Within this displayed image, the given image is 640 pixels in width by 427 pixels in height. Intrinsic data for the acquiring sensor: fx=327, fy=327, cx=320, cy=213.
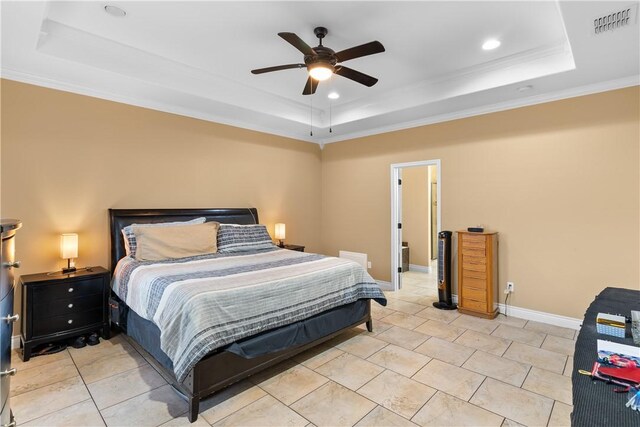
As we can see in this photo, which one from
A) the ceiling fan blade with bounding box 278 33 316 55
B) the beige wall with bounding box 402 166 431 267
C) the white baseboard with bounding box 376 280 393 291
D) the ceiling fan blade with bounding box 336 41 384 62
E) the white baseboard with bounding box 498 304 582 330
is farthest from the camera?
the beige wall with bounding box 402 166 431 267

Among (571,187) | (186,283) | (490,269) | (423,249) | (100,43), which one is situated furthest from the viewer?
(423,249)

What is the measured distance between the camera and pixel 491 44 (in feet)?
10.6

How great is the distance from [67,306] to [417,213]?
6.08 metres

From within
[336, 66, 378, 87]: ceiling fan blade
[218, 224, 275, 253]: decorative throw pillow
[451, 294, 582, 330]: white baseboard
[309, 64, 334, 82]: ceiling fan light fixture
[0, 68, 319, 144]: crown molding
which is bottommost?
[451, 294, 582, 330]: white baseboard

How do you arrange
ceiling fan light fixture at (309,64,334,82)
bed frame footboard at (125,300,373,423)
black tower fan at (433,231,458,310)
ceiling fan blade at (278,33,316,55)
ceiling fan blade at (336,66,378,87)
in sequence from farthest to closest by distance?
black tower fan at (433,231,458,310)
ceiling fan blade at (336,66,378,87)
ceiling fan light fixture at (309,64,334,82)
ceiling fan blade at (278,33,316,55)
bed frame footboard at (125,300,373,423)

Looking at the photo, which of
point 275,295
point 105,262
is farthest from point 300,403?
point 105,262

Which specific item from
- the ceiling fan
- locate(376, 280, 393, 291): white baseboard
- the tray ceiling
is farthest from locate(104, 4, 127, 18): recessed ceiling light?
locate(376, 280, 393, 291): white baseboard

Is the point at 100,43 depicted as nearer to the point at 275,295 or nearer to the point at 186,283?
the point at 186,283

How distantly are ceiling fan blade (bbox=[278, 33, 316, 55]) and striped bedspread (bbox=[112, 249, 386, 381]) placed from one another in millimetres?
1900

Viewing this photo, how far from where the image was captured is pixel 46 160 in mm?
3439

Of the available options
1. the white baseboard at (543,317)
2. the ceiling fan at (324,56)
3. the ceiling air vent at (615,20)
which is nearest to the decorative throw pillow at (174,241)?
the ceiling fan at (324,56)

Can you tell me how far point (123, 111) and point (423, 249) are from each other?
588 cm

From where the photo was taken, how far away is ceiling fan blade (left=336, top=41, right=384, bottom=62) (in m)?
2.51

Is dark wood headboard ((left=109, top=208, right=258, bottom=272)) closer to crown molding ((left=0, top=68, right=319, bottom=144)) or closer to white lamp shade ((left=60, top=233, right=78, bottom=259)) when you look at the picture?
white lamp shade ((left=60, top=233, right=78, bottom=259))
